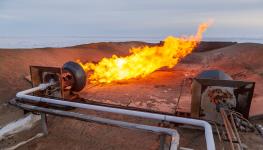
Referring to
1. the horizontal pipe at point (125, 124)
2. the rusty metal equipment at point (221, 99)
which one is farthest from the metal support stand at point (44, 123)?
the rusty metal equipment at point (221, 99)

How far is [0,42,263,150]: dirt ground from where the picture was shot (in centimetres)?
620

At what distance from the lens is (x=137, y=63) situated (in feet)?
45.3

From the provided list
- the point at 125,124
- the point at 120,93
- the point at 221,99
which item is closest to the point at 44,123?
the point at 125,124

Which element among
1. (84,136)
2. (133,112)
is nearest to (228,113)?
(133,112)

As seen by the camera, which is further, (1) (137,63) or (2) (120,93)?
(1) (137,63)

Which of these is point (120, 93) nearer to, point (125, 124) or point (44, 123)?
point (44, 123)

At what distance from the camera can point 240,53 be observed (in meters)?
18.3

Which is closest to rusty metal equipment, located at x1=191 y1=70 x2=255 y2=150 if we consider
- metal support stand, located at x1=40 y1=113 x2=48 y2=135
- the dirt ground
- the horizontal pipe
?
the dirt ground

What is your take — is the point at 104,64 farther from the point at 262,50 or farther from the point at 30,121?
the point at 262,50

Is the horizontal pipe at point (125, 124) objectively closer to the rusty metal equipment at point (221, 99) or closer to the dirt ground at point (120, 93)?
the dirt ground at point (120, 93)

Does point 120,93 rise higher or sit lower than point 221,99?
lower

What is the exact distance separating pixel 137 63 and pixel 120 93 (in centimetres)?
413

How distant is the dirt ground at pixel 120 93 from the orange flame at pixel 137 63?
0.71m

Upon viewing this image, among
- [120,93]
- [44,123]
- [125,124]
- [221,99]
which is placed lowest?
[44,123]
